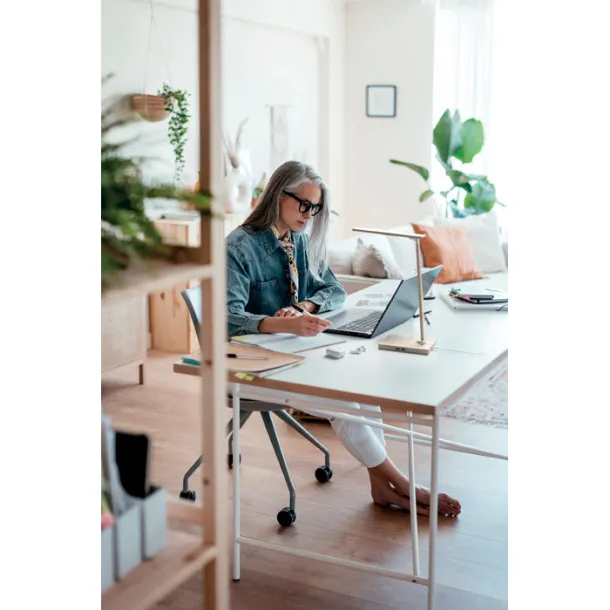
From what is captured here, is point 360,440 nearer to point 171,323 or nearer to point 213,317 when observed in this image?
point 213,317

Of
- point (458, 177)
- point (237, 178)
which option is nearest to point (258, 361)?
point (237, 178)

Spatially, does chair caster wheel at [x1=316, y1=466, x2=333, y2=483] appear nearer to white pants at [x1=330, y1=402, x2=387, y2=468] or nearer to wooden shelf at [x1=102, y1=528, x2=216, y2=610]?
white pants at [x1=330, y1=402, x2=387, y2=468]

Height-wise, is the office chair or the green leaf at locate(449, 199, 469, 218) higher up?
the green leaf at locate(449, 199, 469, 218)

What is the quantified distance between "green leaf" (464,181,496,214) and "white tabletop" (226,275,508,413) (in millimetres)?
3262

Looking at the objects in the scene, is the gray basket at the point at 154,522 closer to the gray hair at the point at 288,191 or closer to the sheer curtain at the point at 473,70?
the gray hair at the point at 288,191

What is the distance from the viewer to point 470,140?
20.5 feet

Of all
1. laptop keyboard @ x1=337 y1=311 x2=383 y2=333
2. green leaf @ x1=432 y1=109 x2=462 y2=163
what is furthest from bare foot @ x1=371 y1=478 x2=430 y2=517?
green leaf @ x1=432 y1=109 x2=462 y2=163

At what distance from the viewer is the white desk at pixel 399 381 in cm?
212

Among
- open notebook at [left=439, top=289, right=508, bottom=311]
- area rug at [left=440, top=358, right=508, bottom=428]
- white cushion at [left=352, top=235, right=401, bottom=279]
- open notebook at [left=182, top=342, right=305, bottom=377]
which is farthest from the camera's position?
white cushion at [left=352, top=235, right=401, bottom=279]

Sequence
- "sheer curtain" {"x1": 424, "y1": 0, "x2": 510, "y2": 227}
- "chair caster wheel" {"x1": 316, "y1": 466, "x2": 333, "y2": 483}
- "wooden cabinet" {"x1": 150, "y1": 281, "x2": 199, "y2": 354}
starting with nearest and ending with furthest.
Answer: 1. "chair caster wheel" {"x1": 316, "y1": 466, "x2": 333, "y2": 483}
2. "wooden cabinet" {"x1": 150, "y1": 281, "x2": 199, "y2": 354}
3. "sheer curtain" {"x1": 424, "y1": 0, "x2": 510, "y2": 227}

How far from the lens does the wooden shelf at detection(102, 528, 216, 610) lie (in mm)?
1213

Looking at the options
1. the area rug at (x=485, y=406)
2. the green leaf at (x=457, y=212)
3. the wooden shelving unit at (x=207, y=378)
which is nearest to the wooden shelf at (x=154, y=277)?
the wooden shelving unit at (x=207, y=378)

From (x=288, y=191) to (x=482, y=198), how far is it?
11.2 ft

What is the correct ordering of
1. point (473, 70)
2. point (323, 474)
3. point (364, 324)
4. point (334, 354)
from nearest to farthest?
point (334, 354) → point (364, 324) → point (323, 474) → point (473, 70)
